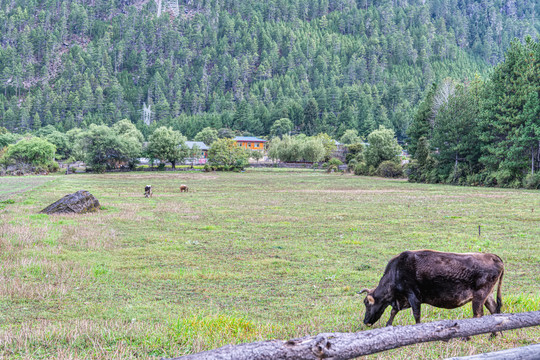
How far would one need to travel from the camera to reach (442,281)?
22.5ft

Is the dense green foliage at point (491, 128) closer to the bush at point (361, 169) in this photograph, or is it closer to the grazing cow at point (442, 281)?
the bush at point (361, 169)

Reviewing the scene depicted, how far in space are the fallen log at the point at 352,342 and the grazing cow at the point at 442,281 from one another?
147cm

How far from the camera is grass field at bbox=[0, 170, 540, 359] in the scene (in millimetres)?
7012

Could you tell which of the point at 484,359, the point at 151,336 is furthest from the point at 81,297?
the point at 484,359

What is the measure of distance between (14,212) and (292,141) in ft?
348

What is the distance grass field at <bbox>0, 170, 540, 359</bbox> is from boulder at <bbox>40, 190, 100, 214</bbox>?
5.95 ft

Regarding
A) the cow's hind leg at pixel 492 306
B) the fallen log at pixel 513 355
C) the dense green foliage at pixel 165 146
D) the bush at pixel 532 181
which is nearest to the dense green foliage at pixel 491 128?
the bush at pixel 532 181

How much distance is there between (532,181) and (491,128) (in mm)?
10920

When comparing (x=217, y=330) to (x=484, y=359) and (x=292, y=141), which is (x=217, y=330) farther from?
(x=292, y=141)

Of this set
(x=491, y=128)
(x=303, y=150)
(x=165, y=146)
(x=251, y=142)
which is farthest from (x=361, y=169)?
(x=251, y=142)

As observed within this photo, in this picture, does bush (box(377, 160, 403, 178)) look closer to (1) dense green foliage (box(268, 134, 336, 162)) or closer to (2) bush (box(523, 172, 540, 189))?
(2) bush (box(523, 172, 540, 189))

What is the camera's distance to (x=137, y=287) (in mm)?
10781

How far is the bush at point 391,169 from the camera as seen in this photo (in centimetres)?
8356

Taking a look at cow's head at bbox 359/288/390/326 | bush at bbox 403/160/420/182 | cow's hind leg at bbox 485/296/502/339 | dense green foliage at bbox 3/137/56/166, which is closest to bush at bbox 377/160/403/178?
bush at bbox 403/160/420/182
